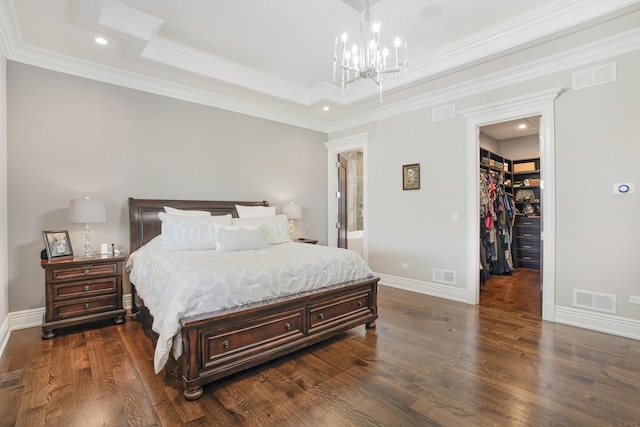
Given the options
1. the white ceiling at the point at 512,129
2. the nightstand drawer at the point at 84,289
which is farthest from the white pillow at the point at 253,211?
the white ceiling at the point at 512,129

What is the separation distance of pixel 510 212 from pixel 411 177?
9.13ft

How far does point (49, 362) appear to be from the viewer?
8.18 ft

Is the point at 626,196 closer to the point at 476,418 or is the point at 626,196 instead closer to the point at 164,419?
the point at 476,418

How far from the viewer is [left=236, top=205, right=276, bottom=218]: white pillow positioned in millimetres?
4427

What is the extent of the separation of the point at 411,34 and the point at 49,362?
4399 millimetres

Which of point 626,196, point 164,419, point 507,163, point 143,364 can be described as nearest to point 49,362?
point 143,364

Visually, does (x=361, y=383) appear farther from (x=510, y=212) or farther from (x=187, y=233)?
(x=510, y=212)

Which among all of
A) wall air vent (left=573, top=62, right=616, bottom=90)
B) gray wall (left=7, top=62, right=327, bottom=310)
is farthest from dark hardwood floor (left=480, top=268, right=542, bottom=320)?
gray wall (left=7, top=62, right=327, bottom=310)

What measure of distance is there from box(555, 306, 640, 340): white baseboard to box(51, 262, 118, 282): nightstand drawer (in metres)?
4.79

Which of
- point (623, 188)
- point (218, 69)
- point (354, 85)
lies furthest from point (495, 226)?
point (218, 69)

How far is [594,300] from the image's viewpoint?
→ 320cm

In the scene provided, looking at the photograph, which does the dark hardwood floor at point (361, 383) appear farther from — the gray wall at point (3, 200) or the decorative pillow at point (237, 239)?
the decorative pillow at point (237, 239)

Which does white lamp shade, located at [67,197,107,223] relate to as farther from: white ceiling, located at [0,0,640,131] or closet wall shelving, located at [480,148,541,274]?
closet wall shelving, located at [480,148,541,274]

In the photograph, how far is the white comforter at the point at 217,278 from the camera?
2092mm
